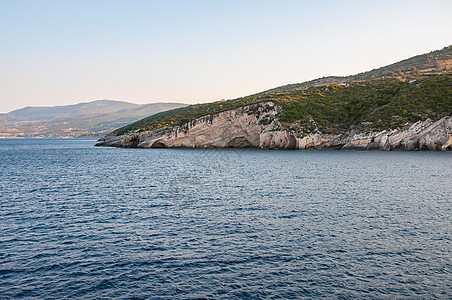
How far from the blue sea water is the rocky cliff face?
53.1 metres

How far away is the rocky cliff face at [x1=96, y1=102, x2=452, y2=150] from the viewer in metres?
85.3

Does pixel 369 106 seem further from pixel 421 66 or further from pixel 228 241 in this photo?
pixel 228 241

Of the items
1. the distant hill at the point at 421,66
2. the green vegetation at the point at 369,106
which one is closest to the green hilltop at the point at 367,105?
the green vegetation at the point at 369,106

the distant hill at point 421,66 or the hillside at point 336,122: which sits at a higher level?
the distant hill at point 421,66

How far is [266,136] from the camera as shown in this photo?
105 metres

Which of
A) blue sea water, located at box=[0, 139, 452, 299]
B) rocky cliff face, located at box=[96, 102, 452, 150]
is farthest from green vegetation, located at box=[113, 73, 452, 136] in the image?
blue sea water, located at box=[0, 139, 452, 299]

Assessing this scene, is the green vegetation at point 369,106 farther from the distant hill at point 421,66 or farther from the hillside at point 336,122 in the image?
the distant hill at point 421,66

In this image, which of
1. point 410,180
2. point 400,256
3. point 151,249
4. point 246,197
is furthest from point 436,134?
point 151,249

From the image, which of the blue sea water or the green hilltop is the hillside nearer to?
the green hilltop

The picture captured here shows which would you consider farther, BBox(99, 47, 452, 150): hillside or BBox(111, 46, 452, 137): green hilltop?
BBox(111, 46, 452, 137): green hilltop

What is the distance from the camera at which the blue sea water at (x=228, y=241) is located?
14.9 m

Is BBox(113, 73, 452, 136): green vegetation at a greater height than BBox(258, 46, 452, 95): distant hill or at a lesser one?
lesser

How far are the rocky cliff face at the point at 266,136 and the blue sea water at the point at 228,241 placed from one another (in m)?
53.1

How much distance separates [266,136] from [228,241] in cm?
8557
